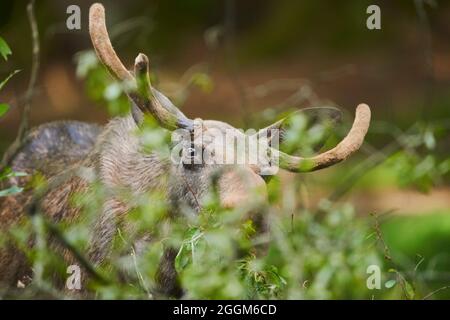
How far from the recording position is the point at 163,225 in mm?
5023

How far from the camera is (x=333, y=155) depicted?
528 centimetres

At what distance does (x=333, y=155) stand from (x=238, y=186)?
0.74 meters

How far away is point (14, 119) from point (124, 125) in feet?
21.0

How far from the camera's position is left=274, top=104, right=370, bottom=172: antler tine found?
205 inches

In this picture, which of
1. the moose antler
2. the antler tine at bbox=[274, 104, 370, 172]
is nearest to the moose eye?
the moose antler

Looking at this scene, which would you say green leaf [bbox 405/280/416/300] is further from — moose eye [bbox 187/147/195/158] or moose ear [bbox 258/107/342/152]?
moose eye [bbox 187/147/195/158]

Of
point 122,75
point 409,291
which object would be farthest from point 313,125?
point 409,291

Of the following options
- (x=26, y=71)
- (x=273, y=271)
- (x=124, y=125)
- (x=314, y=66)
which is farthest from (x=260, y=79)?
(x=273, y=271)

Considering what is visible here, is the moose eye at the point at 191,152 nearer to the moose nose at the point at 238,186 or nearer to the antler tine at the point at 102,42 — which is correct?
the moose nose at the point at 238,186

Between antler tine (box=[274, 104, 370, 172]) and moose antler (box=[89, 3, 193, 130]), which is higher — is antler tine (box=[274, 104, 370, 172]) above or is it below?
below

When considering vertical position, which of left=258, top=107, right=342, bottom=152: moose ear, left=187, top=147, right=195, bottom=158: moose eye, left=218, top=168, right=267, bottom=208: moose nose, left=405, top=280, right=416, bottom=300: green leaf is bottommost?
left=405, top=280, right=416, bottom=300: green leaf

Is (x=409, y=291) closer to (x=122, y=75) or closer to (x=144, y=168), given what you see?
(x=144, y=168)

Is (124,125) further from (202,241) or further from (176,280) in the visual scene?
(202,241)

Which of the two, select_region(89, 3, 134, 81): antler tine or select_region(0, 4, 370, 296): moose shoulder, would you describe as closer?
select_region(0, 4, 370, 296): moose shoulder
